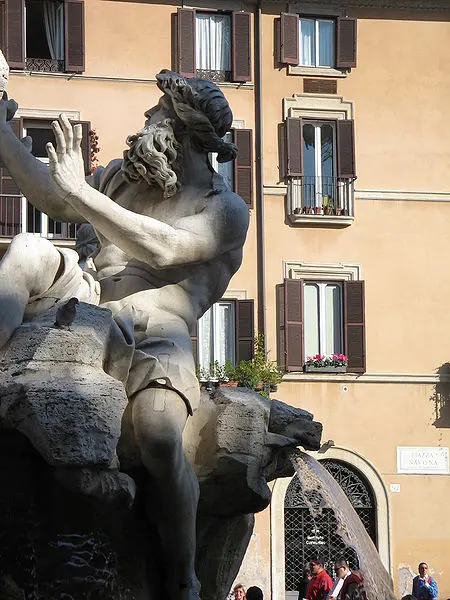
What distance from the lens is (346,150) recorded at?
3058cm

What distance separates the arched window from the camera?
2820 centimetres

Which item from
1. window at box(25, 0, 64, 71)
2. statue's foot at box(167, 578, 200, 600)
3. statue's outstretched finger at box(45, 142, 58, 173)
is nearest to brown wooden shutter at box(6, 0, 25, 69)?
window at box(25, 0, 64, 71)

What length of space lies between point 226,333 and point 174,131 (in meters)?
23.9

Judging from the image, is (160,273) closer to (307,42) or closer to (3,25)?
(3,25)

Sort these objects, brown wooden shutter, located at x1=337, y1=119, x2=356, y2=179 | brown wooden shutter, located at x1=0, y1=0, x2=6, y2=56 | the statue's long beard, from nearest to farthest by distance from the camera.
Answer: the statue's long beard, brown wooden shutter, located at x1=0, y1=0, x2=6, y2=56, brown wooden shutter, located at x1=337, y1=119, x2=356, y2=179

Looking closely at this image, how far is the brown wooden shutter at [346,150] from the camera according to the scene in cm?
3052

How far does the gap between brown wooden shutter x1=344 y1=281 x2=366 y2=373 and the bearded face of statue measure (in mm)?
23979

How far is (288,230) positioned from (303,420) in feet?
80.4

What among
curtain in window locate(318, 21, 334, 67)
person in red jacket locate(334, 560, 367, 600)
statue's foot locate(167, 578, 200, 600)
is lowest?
person in red jacket locate(334, 560, 367, 600)

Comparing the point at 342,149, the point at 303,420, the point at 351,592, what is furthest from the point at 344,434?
the point at 303,420

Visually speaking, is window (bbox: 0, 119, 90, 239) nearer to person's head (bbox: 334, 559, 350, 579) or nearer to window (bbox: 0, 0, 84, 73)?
window (bbox: 0, 0, 84, 73)

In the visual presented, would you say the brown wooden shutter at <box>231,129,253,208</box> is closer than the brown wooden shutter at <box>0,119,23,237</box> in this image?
No

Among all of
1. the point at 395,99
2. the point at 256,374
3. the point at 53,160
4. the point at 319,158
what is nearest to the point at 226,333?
the point at 256,374

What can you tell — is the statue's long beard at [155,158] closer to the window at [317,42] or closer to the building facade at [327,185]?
the building facade at [327,185]
